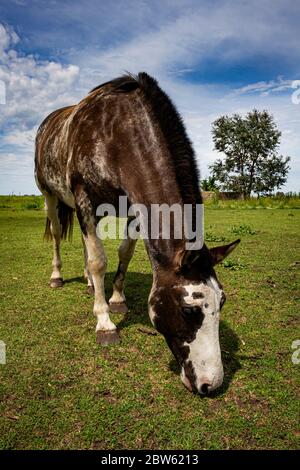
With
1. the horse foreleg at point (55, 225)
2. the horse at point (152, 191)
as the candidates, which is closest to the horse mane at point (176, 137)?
the horse at point (152, 191)

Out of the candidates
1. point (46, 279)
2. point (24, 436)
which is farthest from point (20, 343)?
point (46, 279)

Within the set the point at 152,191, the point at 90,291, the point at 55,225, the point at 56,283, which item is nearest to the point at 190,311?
the point at 152,191

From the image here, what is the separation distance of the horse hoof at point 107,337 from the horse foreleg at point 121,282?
898 millimetres

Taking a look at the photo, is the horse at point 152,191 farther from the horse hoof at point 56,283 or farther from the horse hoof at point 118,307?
the horse hoof at point 56,283

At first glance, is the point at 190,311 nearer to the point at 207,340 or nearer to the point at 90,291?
the point at 207,340

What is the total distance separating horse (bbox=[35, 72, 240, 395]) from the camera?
2.92 m

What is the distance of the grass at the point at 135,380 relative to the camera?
2615 millimetres

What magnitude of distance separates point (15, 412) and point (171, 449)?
49.7 inches

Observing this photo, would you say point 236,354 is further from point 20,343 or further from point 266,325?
point 20,343

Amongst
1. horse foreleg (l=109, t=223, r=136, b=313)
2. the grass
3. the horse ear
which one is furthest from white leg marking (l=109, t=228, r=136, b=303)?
the horse ear

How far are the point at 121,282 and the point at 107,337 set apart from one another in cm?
117

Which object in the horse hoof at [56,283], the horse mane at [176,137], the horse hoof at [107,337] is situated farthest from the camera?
the horse hoof at [56,283]

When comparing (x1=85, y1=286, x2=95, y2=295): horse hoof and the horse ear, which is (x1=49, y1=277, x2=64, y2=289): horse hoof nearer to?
(x1=85, y1=286, x2=95, y2=295): horse hoof

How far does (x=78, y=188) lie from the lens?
4277 millimetres
